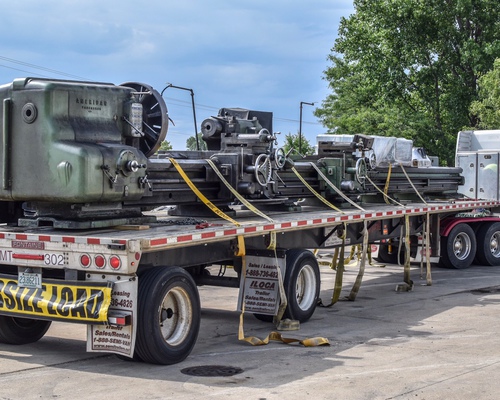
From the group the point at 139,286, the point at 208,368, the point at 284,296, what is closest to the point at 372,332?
the point at 284,296

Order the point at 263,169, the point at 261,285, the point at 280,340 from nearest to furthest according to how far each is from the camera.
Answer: the point at 280,340 < the point at 261,285 < the point at 263,169

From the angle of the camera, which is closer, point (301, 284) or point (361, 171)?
point (301, 284)

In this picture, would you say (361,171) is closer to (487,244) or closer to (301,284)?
(301,284)

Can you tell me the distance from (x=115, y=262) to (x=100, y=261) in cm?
18

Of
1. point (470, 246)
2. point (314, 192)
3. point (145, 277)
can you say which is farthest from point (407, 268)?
point (145, 277)

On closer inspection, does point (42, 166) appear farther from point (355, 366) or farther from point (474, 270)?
point (474, 270)

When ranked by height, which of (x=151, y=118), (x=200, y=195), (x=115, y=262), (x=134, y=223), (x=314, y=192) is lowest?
(x=115, y=262)

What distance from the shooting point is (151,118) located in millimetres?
10148

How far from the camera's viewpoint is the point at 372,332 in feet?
35.0

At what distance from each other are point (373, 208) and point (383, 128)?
2496 centimetres

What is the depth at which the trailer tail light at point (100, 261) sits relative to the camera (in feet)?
27.0

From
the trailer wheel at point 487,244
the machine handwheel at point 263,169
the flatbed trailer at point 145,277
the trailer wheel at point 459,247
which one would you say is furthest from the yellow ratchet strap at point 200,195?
the trailer wheel at point 487,244

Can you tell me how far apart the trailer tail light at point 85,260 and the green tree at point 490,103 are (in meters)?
26.7

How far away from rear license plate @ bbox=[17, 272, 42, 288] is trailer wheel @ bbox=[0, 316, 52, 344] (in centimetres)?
88
